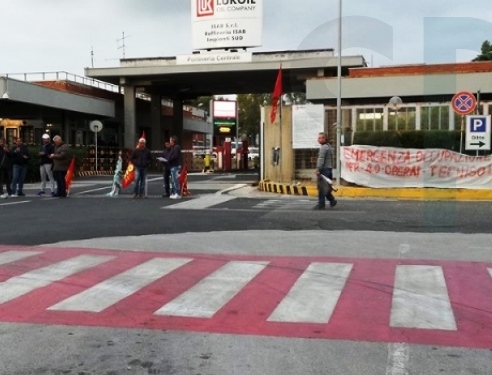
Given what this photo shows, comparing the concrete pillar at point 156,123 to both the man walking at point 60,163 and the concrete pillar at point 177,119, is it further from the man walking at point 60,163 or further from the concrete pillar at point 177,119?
the man walking at point 60,163

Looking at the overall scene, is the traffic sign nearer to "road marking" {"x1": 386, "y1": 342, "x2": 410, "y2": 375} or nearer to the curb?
the curb

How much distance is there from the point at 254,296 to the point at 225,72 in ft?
101

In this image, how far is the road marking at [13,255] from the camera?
829cm

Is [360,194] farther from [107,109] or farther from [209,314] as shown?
[107,109]

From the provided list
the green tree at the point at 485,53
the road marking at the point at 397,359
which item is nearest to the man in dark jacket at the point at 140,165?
the road marking at the point at 397,359

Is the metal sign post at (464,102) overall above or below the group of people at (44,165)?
above

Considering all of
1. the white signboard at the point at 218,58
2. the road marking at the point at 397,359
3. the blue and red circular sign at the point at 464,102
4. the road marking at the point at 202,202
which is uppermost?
the white signboard at the point at 218,58

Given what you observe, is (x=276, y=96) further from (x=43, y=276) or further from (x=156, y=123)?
(x=156, y=123)

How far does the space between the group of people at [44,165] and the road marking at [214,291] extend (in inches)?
447

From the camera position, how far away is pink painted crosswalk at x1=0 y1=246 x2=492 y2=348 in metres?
5.39

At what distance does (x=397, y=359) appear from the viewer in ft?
15.0

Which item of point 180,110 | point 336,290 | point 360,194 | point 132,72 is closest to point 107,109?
point 132,72

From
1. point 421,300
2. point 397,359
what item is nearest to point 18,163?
point 421,300

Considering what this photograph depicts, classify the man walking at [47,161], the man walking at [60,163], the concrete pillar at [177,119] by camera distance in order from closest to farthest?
the man walking at [60,163]
the man walking at [47,161]
the concrete pillar at [177,119]
